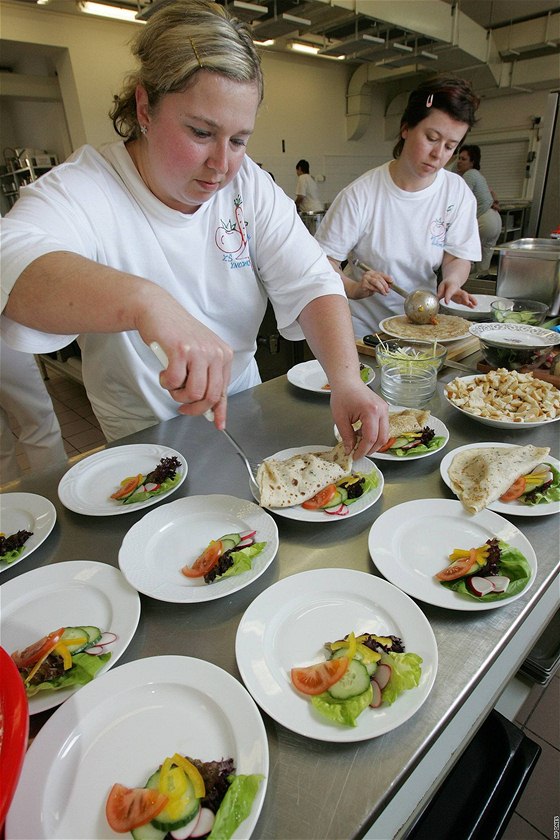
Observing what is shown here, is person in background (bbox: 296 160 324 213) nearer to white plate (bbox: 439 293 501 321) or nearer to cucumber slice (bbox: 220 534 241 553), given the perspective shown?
white plate (bbox: 439 293 501 321)

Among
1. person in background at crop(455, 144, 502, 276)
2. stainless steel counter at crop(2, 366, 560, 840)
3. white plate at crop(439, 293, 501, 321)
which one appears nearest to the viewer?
stainless steel counter at crop(2, 366, 560, 840)

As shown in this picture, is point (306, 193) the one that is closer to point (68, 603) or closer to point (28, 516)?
point (28, 516)

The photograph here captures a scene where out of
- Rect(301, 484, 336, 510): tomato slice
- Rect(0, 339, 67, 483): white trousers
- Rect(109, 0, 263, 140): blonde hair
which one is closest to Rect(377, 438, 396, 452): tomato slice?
Rect(301, 484, 336, 510): tomato slice

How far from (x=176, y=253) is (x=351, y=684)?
127cm

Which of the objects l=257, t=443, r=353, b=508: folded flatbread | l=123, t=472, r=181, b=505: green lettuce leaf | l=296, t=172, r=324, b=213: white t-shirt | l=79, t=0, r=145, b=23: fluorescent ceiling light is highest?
l=79, t=0, r=145, b=23: fluorescent ceiling light

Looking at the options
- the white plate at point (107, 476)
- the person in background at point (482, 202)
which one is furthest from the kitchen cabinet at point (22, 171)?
the white plate at point (107, 476)

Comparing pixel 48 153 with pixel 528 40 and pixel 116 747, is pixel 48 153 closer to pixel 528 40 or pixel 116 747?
pixel 528 40

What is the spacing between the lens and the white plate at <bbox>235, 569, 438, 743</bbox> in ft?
2.19

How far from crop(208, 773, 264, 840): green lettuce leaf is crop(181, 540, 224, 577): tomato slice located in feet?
1.24

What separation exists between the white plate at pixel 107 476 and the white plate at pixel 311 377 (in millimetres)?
565

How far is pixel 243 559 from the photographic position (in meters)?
0.93

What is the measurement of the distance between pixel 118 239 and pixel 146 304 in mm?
573

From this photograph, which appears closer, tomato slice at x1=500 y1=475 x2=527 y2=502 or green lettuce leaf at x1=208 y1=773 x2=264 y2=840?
green lettuce leaf at x1=208 y1=773 x2=264 y2=840

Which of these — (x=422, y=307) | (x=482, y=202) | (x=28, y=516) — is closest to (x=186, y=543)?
(x=28, y=516)
